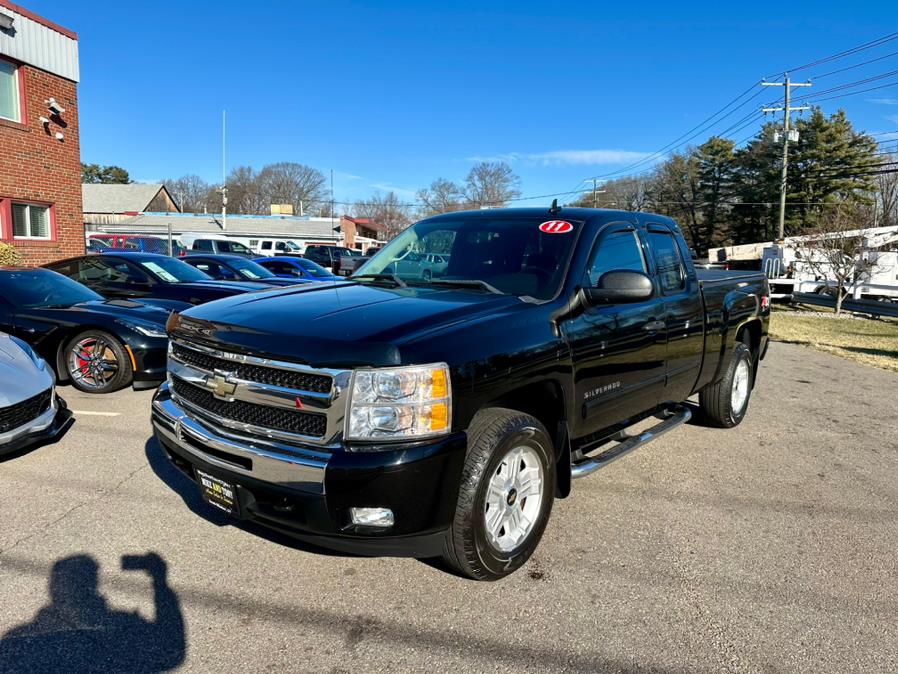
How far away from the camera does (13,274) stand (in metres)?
7.08

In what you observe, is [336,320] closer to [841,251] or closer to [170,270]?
[170,270]

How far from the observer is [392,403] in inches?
103

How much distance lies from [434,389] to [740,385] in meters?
4.51

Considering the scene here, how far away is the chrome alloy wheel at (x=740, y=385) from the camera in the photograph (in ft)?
19.4

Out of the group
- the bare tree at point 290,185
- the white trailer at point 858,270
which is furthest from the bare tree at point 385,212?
the white trailer at point 858,270

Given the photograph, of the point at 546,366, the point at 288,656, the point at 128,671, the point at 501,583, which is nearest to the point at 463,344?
the point at 546,366

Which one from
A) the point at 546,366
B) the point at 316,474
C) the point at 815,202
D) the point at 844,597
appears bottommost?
the point at 844,597

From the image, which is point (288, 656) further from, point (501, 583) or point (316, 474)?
point (501, 583)

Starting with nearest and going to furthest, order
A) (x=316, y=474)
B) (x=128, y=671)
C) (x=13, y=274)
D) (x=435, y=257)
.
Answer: (x=128, y=671), (x=316, y=474), (x=435, y=257), (x=13, y=274)

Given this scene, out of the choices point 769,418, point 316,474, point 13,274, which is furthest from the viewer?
point 13,274

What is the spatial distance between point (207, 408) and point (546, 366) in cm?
175

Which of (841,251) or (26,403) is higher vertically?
(841,251)

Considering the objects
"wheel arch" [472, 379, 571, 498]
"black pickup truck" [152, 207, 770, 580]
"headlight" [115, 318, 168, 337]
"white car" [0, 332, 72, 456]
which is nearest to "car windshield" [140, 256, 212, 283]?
"headlight" [115, 318, 168, 337]

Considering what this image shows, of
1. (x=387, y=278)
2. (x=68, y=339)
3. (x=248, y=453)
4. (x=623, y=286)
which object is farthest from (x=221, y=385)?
(x=68, y=339)
